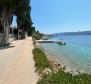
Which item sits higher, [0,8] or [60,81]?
[0,8]

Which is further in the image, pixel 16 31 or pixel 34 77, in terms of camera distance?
pixel 16 31

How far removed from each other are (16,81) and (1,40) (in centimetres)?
3017

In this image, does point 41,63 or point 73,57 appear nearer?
point 41,63

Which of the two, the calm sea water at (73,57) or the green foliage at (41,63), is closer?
the green foliage at (41,63)

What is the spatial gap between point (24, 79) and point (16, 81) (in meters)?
0.55

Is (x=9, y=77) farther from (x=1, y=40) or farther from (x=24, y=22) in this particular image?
(x=24, y=22)

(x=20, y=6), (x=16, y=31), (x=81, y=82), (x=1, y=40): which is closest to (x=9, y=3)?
(x=20, y=6)

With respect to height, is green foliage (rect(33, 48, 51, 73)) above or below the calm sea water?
above

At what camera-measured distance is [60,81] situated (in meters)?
9.13

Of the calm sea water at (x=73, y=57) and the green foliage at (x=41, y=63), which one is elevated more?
the green foliage at (x=41, y=63)

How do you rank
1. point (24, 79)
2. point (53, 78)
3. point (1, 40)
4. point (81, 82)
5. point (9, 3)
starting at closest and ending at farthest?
point (81, 82) < point (53, 78) < point (24, 79) < point (9, 3) < point (1, 40)

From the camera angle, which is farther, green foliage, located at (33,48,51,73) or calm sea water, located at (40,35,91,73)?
calm sea water, located at (40,35,91,73)

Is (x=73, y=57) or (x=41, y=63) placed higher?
(x=41, y=63)

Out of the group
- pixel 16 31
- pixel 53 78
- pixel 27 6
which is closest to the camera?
pixel 53 78
